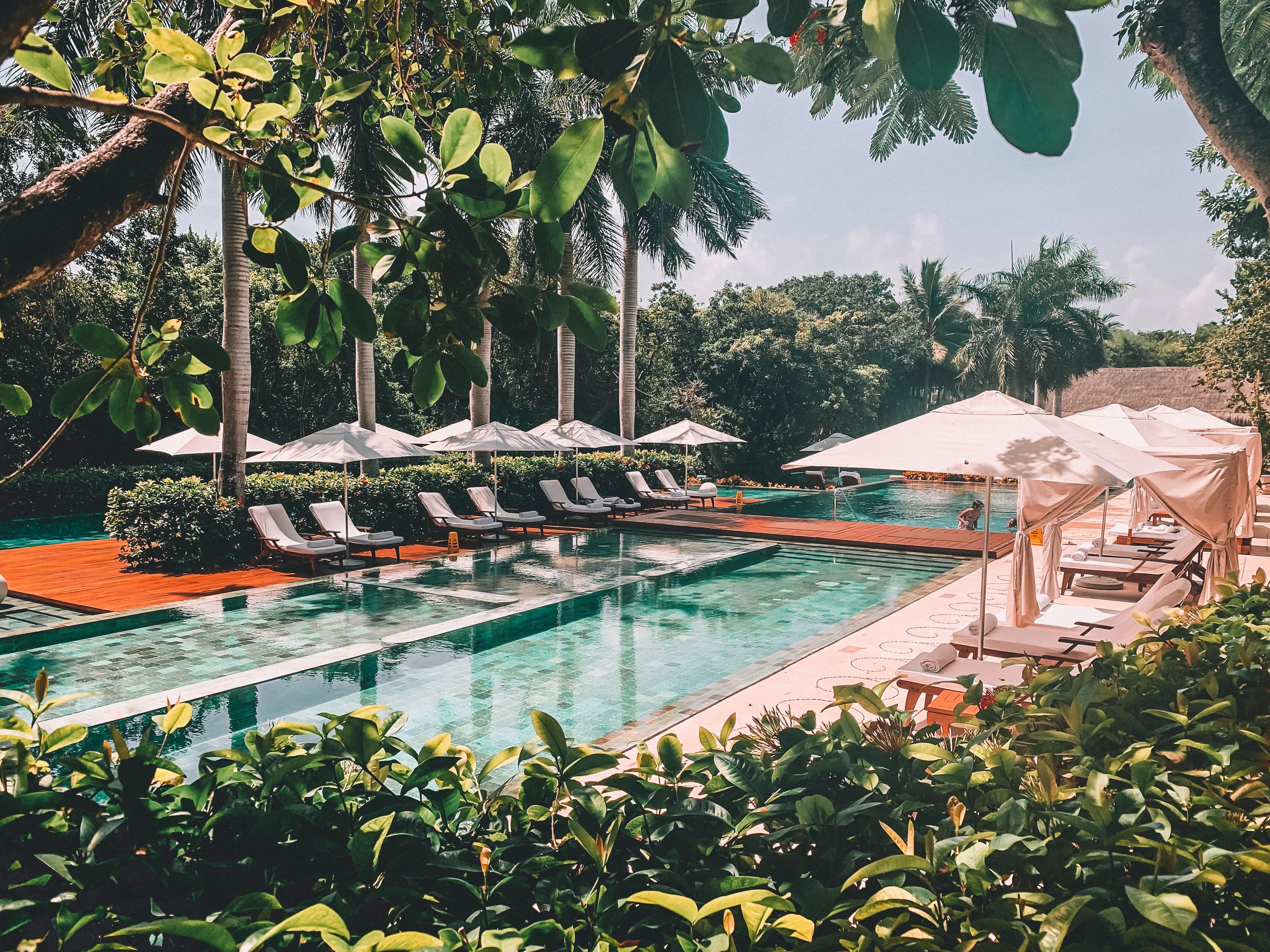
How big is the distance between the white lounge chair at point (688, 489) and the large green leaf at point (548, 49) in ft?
72.1

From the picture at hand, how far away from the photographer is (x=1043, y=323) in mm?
43188

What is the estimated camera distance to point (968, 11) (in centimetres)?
113

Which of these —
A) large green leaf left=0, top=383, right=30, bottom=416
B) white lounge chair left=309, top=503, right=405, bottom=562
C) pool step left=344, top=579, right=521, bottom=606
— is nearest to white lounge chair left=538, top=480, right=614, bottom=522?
white lounge chair left=309, top=503, right=405, bottom=562

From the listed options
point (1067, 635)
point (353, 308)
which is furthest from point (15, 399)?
point (1067, 635)

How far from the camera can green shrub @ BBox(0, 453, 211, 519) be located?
20.7 m

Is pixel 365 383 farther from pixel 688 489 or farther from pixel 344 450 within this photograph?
pixel 688 489

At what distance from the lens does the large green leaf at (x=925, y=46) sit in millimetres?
1018

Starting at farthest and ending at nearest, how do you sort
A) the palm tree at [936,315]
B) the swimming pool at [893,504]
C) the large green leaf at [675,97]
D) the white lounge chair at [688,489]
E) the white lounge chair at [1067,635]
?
the palm tree at [936,315]
the swimming pool at [893,504]
the white lounge chair at [688,489]
the white lounge chair at [1067,635]
the large green leaf at [675,97]

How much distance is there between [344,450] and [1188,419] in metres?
15.8

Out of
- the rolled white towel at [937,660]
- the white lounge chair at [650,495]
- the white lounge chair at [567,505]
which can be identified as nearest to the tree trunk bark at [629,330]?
the white lounge chair at [650,495]

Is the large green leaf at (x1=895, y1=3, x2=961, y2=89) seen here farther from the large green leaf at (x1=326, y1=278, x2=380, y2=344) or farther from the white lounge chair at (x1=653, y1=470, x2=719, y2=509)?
the white lounge chair at (x1=653, y1=470, x2=719, y2=509)

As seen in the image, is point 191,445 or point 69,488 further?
point 69,488

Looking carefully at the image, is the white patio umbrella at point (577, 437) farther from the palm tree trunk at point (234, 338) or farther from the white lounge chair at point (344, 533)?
the palm tree trunk at point (234, 338)

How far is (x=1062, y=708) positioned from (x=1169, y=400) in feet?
176
